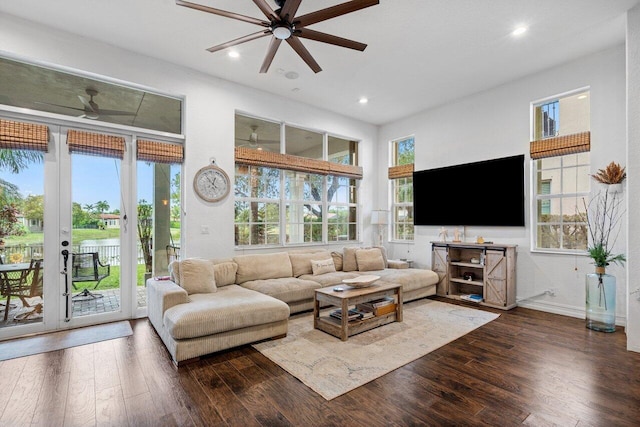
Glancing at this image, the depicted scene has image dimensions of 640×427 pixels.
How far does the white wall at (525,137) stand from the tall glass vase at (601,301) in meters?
0.35

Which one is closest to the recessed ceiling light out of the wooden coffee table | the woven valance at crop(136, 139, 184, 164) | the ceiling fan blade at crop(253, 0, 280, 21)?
the ceiling fan blade at crop(253, 0, 280, 21)

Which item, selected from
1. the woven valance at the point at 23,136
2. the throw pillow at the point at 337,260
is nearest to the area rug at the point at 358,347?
the throw pillow at the point at 337,260

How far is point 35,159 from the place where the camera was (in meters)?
3.59

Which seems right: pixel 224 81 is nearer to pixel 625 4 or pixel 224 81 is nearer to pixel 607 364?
pixel 625 4

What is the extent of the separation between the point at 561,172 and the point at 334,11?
13.1 feet

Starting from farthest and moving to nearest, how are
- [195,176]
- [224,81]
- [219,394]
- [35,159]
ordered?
[224,81]
[195,176]
[35,159]
[219,394]

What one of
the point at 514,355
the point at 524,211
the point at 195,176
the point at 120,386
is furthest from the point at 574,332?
the point at 195,176

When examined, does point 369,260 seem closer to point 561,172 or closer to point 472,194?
point 472,194

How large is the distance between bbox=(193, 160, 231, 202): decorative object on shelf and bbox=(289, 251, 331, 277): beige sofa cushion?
57.6 inches

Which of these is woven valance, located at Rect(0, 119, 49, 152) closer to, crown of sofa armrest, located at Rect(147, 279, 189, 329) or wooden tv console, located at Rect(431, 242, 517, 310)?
crown of sofa armrest, located at Rect(147, 279, 189, 329)

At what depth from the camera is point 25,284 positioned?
3.53 m

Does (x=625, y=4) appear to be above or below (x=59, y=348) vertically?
above

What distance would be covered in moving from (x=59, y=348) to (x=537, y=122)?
6.69 meters

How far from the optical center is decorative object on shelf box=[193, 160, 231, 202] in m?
4.54
